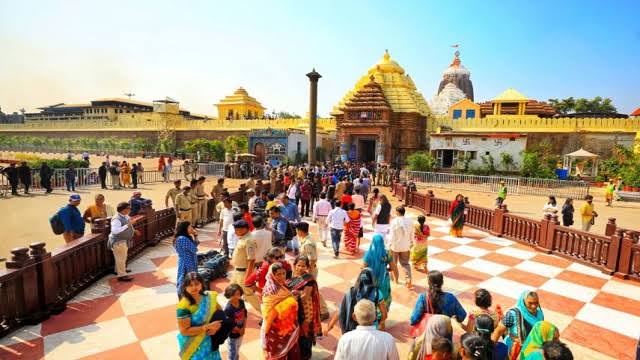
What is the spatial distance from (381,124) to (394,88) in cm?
535

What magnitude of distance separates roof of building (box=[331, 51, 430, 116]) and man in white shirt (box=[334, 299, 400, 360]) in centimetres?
2876

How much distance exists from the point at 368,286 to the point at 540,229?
746cm

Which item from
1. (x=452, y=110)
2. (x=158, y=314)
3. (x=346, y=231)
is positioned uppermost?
(x=452, y=110)

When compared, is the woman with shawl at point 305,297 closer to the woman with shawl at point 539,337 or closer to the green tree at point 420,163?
the woman with shawl at point 539,337

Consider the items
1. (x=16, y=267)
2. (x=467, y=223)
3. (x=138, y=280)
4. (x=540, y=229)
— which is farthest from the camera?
(x=467, y=223)

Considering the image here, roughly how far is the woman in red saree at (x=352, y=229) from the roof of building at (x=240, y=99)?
4582cm

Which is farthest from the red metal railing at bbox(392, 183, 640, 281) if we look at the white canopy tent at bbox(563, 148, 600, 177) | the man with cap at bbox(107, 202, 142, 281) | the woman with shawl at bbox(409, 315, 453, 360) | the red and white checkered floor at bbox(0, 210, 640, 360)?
the white canopy tent at bbox(563, 148, 600, 177)

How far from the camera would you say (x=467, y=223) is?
1162 cm

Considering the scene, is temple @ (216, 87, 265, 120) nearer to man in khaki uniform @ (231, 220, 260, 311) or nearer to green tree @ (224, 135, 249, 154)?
green tree @ (224, 135, 249, 154)

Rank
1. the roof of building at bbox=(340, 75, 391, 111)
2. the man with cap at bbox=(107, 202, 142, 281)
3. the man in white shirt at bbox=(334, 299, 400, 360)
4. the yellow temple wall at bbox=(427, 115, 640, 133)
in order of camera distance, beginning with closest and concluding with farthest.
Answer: the man in white shirt at bbox=(334, 299, 400, 360), the man with cap at bbox=(107, 202, 142, 281), the yellow temple wall at bbox=(427, 115, 640, 133), the roof of building at bbox=(340, 75, 391, 111)

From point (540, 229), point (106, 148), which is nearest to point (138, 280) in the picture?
point (540, 229)

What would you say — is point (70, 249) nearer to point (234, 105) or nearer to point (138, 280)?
point (138, 280)

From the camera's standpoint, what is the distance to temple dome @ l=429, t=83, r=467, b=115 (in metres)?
41.2

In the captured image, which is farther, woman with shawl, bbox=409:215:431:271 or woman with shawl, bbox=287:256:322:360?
woman with shawl, bbox=409:215:431:271
